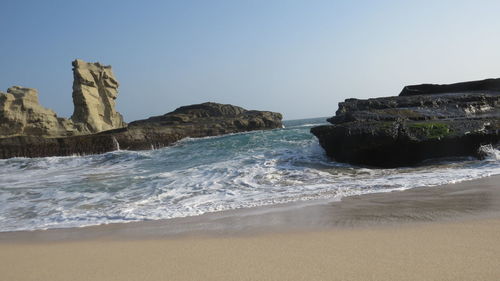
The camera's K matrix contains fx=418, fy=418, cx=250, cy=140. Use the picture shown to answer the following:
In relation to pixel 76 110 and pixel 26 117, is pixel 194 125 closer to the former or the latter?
pixel 76 110

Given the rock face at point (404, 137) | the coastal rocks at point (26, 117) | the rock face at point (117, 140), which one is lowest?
the rock face at point (404, 137)

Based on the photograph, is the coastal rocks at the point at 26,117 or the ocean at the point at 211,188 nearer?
the ocean at the point at 211,188

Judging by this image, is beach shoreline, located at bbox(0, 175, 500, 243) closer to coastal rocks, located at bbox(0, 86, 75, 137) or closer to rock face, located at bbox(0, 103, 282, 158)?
rock face, located at bbox(0, 103, 282, 158)

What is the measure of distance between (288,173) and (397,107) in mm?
5561

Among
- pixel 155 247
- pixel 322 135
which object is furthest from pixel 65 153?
pixel 155 247

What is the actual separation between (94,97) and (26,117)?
359 inches

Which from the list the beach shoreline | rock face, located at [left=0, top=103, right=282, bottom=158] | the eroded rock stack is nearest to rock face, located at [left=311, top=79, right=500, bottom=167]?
the beach shoreline

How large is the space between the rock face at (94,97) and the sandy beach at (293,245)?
3588cm

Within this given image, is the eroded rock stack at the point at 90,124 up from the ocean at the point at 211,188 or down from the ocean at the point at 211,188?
up

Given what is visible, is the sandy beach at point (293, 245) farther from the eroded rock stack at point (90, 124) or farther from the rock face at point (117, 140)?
the eroded rock stack at point (90, 124)

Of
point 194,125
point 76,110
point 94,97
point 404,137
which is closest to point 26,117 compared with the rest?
point 76,110

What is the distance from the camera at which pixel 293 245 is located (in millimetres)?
3670

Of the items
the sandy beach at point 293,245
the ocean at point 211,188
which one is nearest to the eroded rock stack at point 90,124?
the ocean at point 211,188

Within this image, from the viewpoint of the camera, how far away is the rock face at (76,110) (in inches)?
1275
